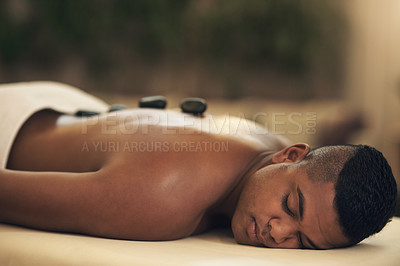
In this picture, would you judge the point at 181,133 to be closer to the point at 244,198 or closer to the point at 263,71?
the point at 244,198

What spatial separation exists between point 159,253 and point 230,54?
3058 millimetres

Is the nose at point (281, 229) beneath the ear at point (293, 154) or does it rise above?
beneath

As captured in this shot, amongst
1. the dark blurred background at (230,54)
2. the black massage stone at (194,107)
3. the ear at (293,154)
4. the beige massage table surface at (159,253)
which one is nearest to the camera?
the beige massage table surface at (159,253)

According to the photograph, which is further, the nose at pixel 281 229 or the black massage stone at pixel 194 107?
the black massage stone at pixel 194 107

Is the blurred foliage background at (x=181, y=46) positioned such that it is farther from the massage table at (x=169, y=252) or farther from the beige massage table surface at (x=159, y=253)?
the beige massage table surface at (x=159, y=253)

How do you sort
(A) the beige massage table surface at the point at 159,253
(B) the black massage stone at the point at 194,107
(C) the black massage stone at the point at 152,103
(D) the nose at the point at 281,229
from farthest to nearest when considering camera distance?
(C) the black massage stone at the point at 152,103, (B) the black massage stone at the point at 194,107, (D) the nose at the point at 281,229, (A) the beige massage table surface at the point at 159,253

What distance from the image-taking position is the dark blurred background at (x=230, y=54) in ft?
12.3

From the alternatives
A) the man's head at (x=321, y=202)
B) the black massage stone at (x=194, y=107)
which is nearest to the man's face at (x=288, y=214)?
the man's head at (x=321, y=202)

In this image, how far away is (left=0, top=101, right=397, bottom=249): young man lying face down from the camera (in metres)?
1.08

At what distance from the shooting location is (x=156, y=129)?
1.30m

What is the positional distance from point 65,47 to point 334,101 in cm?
242

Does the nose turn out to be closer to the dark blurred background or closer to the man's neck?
the man's neck

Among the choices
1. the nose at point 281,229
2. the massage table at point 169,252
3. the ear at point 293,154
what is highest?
the ear at point 293,154

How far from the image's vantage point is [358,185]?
106 centimetres
